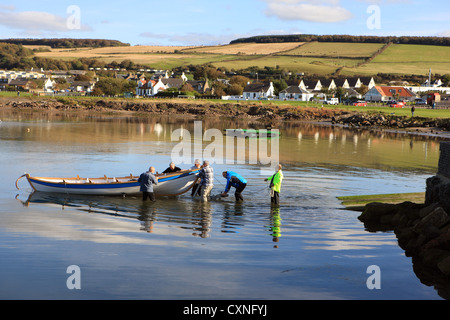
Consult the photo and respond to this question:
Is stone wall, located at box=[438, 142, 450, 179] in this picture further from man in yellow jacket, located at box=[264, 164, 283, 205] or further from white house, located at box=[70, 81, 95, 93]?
white house, located at box=[70, 81, 95, 93]

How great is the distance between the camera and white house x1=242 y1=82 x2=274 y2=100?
140 meters

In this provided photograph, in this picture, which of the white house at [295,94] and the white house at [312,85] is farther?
the white house at [312,85]

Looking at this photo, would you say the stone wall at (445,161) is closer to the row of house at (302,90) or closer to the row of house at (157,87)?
the row of house at (302,90)

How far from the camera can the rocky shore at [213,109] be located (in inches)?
3462

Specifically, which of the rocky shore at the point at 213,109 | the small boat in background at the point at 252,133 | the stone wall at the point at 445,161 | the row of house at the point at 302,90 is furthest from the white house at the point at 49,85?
the stone wall at the point at 445,161

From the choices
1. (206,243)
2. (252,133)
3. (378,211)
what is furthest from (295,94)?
(206,243)

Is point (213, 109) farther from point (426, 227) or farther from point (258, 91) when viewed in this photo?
point (426, 227)

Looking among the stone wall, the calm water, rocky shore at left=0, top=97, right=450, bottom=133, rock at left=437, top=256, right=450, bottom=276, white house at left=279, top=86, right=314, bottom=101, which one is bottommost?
the calm water

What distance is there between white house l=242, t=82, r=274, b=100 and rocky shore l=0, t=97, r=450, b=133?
26.6 metres

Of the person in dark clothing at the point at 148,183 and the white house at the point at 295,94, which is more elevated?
the white house at the point at 295,94

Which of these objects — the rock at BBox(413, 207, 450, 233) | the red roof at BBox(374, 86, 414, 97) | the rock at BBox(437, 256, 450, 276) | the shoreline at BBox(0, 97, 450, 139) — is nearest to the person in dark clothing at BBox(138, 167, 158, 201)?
the rock at BBox(413, 207, 450, 233)

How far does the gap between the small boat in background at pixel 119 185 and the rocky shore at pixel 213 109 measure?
60827 mm

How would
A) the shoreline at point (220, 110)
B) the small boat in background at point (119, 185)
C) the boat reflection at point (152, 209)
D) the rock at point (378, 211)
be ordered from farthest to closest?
1. the shoreline at point (220, 110)
2. the small boat in background at point (119, 185)
3. the rock at point (378, 211)
4. the boat reflection at point (152, 209)
